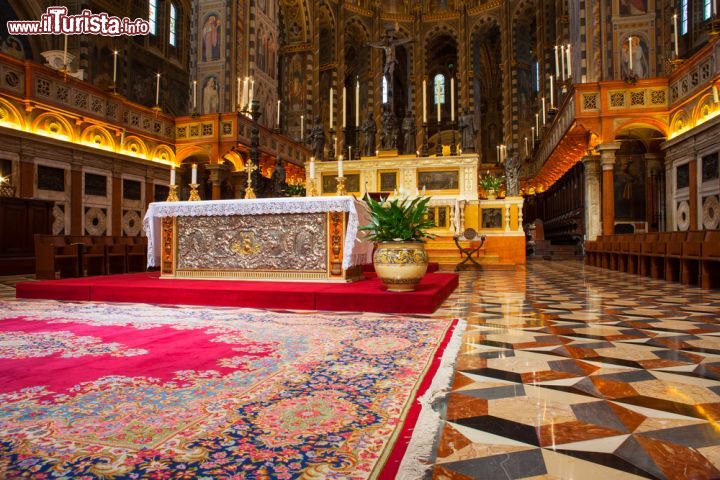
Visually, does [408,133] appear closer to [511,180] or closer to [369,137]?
[369,137]

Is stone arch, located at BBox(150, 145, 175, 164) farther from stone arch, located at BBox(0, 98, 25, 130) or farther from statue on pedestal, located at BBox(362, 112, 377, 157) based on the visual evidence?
statue on pedestal, located at BBox(362, 112, 377, 157)

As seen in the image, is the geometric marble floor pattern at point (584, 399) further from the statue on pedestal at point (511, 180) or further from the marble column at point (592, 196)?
the marble column at point (592, 196)

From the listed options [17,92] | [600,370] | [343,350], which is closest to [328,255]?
[343,350]

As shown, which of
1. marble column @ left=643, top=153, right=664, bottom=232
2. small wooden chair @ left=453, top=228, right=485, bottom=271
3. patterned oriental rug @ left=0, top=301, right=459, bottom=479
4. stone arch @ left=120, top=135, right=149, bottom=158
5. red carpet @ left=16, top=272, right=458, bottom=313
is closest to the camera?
patterned oriental rug @ left=0, top=301, right=459, bottom=479

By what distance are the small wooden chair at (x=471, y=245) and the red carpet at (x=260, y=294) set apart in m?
5.42

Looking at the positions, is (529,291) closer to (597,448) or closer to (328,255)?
(328,255)

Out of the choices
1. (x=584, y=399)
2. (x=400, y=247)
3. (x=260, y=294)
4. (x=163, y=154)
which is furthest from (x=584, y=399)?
(x=163, y=154)

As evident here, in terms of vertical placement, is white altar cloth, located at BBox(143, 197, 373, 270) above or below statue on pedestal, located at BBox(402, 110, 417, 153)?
below

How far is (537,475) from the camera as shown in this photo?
4.45 feet

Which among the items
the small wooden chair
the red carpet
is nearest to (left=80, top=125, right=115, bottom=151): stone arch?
the red carpet

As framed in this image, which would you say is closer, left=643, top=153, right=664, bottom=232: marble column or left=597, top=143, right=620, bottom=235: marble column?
left=597, top=143, right=620, bottom=235: marble column

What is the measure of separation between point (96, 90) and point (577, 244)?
684 inches

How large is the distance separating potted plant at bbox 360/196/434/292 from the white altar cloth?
2.08ft

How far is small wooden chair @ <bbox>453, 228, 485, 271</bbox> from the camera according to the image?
448 inches
